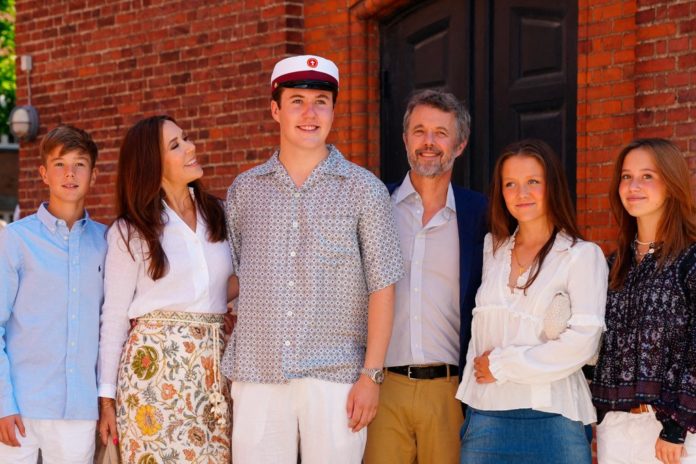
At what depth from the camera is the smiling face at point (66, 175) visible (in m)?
4.45

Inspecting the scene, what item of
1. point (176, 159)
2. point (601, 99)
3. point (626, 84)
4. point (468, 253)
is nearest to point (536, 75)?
point (601, 99)

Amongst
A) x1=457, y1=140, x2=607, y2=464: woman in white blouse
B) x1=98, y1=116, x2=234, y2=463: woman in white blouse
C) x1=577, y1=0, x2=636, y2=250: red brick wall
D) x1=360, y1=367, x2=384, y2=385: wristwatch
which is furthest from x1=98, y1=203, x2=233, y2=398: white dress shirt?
x1=577, y1=0, x2=636, y2=250: red brick wall

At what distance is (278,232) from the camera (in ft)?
13.5

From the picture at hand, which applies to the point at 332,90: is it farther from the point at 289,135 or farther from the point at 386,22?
the point at 386,22

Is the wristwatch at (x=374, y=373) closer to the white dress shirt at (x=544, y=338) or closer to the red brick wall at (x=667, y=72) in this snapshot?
the white dress shirt at (x=544, y=338)

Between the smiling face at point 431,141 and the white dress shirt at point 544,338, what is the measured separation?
563mm

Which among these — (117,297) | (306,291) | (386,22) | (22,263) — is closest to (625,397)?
(306,291)

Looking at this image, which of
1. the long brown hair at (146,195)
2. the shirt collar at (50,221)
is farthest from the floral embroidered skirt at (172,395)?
the shirt collar at (50,221)

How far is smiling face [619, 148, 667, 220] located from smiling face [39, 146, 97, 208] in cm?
213

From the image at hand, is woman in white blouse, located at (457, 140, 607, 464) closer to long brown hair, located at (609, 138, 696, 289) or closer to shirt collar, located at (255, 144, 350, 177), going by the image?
long brown hair, located at (609, 138, 696, 289)

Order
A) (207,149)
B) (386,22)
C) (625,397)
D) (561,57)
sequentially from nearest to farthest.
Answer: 1. (625,397)
2. (561,57)
3. (386,22)
4. (207,149)

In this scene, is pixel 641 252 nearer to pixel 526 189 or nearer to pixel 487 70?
pixel 526 189

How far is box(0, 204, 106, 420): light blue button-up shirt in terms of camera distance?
4.30m

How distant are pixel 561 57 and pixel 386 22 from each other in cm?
138
